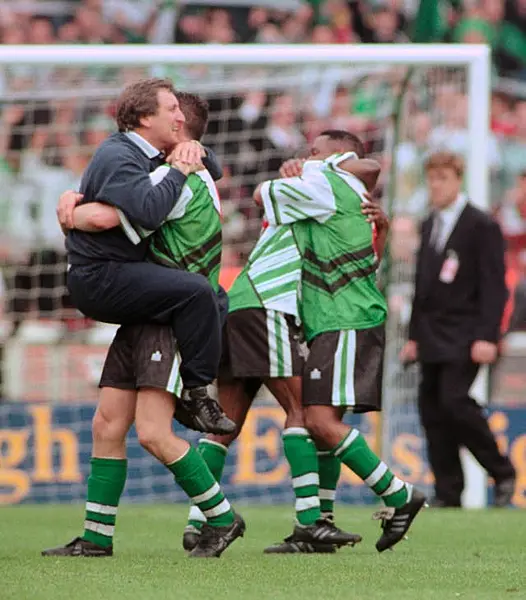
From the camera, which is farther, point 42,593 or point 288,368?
point 288,368

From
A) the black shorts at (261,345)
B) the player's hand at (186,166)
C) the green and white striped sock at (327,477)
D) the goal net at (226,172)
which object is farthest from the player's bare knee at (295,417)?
the goal net at (226,172)

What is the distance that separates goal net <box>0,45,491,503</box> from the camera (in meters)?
11.0

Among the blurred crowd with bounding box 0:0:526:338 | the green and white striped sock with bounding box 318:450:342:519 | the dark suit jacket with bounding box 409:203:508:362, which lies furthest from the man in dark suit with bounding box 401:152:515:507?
the green and white striped sock with bounding box 318:450:342:519

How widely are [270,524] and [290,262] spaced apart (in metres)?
2.15

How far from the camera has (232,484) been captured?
11578mm

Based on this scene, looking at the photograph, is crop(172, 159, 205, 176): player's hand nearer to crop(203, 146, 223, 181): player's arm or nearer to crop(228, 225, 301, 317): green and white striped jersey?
crop(203, 146, 223, 181): player's arm

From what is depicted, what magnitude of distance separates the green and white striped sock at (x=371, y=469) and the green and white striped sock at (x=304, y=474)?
0.13m

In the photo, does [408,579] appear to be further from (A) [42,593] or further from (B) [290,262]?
(B) [290,262]

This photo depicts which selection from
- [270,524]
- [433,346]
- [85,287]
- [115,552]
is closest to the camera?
[85,287]

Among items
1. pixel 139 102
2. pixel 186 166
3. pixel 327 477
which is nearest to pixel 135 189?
Answer: pixel 186 166

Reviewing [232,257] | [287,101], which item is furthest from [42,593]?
[287,101]

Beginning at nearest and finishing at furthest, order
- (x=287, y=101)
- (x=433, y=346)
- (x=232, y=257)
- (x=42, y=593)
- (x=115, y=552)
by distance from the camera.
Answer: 1. (x=42, y=593)
2. (x=115, y=552)
3. (x=433, y=346)
4. (x=232, y=257)
5. (x=287, y=101)

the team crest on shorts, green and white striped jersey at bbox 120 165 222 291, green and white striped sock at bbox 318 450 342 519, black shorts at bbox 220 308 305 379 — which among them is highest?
green and white striped jersey at bbox 120 165 222 291

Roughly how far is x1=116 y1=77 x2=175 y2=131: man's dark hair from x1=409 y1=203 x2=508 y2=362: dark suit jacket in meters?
4.05
